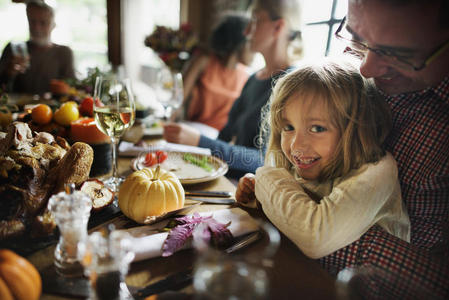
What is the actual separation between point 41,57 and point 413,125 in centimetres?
312

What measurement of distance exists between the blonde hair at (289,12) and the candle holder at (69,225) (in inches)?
54.5

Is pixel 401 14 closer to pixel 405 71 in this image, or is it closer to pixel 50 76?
pixel 405 71

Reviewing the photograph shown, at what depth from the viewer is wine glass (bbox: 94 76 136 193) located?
2.66 feet

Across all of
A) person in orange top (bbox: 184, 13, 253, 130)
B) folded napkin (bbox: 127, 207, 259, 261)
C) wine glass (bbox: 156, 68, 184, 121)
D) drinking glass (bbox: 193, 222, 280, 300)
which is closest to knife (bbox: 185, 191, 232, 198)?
folded napkin (bbox: 127, 207, 259, 261)

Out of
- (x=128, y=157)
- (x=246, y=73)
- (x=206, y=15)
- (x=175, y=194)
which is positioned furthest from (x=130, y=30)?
(x=175, y=194)

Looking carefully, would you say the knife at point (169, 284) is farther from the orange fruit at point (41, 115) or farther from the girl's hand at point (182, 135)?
the girl's hand at point (182, 135)

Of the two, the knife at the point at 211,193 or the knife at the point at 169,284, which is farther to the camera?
the knife at the point at 211,193

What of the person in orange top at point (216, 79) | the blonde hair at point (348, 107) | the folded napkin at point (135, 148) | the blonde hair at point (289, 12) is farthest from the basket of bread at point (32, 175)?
the person in orange top at point (216, 79)

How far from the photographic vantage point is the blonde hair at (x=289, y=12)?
1.51 meters

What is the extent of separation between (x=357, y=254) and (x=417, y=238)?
15 cm

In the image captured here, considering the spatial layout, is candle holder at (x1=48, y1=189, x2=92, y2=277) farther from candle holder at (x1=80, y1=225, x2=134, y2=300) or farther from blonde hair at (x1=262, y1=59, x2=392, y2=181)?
blonde hair at (x1=262, y1=59, x2=392, y2=181)

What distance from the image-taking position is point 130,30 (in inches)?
188

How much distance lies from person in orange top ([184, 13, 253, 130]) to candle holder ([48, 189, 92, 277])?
7.17 ft

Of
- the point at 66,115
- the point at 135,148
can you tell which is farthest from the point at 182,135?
the point at 66,115
